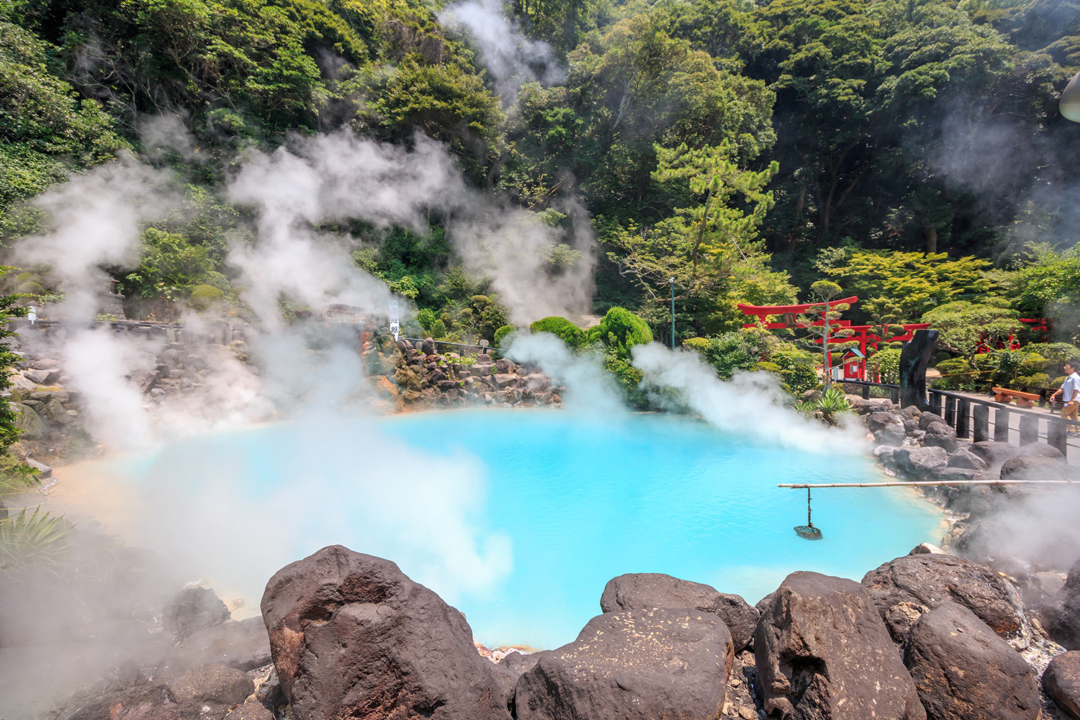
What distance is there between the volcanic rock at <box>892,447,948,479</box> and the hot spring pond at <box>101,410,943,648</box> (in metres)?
0.39

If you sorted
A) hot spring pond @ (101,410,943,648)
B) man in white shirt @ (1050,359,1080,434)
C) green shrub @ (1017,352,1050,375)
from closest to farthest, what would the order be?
hot spring pond @ (101,410,943,648) → man in white shirt @ (1050,359,1080,434) → green shrub @ (1017,352,1050,375)

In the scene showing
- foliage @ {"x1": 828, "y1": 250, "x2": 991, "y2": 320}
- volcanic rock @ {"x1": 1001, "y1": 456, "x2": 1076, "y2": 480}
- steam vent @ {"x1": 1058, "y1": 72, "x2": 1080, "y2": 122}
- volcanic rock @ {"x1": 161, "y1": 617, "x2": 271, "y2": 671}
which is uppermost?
foliage @ {"x1": 828, "y1": 250, "x2": 991, "y2": 320}

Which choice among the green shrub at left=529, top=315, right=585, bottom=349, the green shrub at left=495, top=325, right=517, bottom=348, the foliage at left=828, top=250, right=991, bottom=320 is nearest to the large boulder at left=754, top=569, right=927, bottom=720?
the green shrub at left=529, top=315, right=585, bottom=349

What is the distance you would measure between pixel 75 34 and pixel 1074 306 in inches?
1051

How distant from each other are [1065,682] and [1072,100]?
260cm

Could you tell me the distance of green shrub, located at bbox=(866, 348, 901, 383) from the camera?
1200 centimetres

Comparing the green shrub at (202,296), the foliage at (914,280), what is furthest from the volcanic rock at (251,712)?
the foliage at (914,280)

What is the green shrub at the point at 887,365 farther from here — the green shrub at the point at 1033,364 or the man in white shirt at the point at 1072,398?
the man in white shirt at the point at 1072,398

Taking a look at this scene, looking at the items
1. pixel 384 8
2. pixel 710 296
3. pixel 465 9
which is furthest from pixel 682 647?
pixel 465 9

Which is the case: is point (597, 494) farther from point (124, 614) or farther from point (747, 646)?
point (124, 614)

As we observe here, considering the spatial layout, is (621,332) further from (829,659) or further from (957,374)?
(829,659)

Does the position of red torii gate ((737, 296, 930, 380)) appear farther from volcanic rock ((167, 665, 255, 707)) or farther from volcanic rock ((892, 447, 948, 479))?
volcanic rock ((167, 665, 255, 707))

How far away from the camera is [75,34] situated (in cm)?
1353

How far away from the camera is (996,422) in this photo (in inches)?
265
